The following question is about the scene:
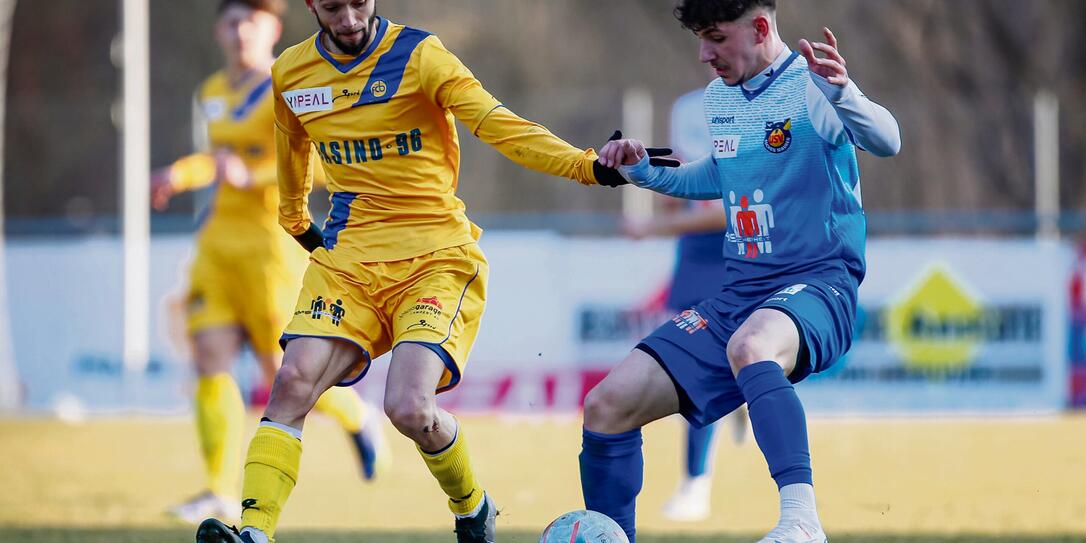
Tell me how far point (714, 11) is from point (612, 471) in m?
1.50

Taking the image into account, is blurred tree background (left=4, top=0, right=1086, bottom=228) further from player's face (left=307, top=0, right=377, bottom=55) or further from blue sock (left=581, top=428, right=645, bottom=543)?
blue sock (left=581, top=428, right=645, bottom=543)

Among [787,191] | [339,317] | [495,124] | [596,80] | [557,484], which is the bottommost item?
[557,484]

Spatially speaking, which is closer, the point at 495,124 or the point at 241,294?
the point at 495,124

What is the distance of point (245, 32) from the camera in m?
7.36

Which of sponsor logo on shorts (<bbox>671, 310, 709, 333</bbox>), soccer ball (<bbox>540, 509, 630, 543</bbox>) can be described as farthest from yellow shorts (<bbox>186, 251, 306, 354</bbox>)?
soccer ball (<bbox>540, 509, 630, 543</bbox>)

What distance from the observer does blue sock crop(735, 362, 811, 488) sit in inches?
163

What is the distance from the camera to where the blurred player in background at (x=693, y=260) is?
270 inches

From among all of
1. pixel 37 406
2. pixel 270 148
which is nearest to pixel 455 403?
pixel 37 406

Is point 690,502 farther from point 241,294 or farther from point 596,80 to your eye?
point 596,80

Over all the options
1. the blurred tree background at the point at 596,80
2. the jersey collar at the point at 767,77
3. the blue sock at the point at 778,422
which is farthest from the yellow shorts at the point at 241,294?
the blurred tree background at the point at 596,80

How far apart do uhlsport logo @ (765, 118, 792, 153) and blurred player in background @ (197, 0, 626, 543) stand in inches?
19.9

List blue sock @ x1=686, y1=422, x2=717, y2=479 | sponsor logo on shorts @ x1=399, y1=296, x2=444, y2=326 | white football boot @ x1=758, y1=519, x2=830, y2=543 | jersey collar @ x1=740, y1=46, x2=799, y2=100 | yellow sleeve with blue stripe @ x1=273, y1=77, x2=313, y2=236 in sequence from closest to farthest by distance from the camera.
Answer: white football boot @ x1=758, y1=519, x2=830, y2=543
jersey collar @ x1=740, y1=46, x2=799, y2=100
sponsor logo on shorts @ x1=399, y1=296, x2=444, y2=326
yellow sleeve with blue stripe @ x1=273, y1=77, x2=313, y2=236
blue sock @ x1=686, y1=422, x2=717, y2=479

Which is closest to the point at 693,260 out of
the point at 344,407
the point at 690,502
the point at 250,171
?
the point at 690,502

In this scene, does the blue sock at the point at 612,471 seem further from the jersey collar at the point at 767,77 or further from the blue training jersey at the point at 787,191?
the jersey collar at the point at 767,77
